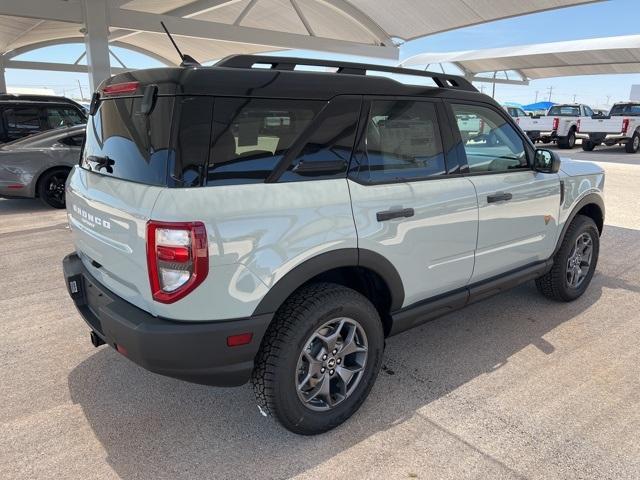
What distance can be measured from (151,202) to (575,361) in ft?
9.62

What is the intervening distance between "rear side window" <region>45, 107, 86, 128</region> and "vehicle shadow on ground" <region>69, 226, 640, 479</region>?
7.49 metres

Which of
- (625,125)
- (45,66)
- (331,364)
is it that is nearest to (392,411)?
(331,364)

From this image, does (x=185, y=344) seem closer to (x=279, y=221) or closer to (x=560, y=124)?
(x=279, y=221)

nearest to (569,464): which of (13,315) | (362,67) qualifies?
(362,67)

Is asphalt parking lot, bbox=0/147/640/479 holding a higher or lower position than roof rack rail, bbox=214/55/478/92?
lower

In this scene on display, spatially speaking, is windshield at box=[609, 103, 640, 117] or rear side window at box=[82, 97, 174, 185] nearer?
rear side window at box=[82, 97, 174, 185]

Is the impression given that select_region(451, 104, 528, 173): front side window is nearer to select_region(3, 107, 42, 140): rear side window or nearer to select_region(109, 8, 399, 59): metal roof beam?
select_region(3, 107, 42, 140): rear side window

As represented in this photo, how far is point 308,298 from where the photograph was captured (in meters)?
2.44

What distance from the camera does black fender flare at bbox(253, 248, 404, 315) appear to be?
7.40ft

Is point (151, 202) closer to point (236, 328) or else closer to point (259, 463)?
point (236, 328)

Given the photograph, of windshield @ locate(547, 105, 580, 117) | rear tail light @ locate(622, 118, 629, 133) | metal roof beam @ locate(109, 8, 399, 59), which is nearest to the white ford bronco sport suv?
metal roof beam @ locate(109, 8, 399, 59)

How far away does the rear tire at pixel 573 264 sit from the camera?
4.10m

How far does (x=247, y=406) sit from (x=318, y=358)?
617 mm

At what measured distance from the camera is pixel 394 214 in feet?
8.65
